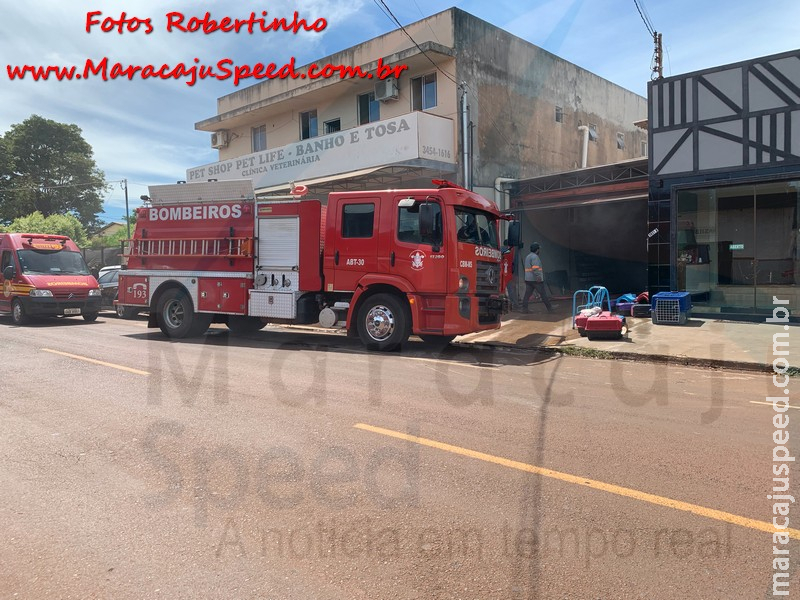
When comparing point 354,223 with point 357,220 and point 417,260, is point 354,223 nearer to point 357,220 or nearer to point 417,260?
point 357,220

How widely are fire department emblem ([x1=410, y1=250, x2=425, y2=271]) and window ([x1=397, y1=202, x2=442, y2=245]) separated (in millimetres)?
202

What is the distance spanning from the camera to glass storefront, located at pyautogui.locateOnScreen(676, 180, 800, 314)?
13.2 meters

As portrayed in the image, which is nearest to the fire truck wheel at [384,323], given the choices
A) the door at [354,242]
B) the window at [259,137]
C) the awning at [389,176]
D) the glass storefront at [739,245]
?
the door at [354,242]

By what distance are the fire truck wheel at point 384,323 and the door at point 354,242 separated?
20.7 inches

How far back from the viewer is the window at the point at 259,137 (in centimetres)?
2433

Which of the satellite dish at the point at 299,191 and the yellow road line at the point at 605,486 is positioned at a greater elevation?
the satellite dish at the point at 299,191

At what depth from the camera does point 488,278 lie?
10523 millimetres

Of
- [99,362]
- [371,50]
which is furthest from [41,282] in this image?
[371,50]

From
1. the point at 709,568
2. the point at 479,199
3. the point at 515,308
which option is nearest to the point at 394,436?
the point at 709,568

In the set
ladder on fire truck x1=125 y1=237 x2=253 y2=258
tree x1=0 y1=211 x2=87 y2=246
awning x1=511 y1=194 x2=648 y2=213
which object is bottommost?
ladder on fire truck x1=125 y1=237 x2=253 y2=258

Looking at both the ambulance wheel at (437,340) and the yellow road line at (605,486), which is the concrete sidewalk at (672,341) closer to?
the ambulance wheel at (437,340)

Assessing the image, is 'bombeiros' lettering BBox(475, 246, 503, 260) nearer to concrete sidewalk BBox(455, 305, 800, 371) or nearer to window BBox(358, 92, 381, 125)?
concrete sidewalk BBox(455, 305, 800, 371)

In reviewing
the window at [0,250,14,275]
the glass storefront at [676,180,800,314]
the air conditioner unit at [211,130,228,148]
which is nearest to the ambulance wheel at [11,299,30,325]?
the window at [0,250,14,275]

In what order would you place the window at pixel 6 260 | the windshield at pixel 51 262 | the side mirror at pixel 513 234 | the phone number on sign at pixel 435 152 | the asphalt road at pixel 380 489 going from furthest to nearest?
the phone number on sign at pixel 435 152 → the window at pixel 6 260 → the windshield at pixel 51 262 → the side mirror at pixel 513 234 → the asphalt road at pixel 380 489
